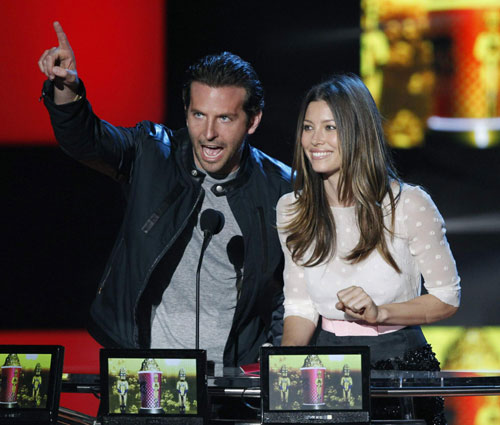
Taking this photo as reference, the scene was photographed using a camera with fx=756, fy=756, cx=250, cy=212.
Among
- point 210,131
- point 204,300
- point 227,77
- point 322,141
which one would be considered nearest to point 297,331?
point 204,300

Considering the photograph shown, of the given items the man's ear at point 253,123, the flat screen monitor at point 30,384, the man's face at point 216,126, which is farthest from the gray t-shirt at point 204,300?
the flat screen monitor at point 30,384

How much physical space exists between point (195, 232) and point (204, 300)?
200mm

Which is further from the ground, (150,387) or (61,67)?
(61,67)

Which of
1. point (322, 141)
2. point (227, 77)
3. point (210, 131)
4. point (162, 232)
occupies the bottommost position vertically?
point (162, 232)

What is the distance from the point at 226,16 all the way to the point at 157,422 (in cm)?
215

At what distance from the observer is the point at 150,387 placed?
4.89ft

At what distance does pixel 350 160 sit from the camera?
6.28ft

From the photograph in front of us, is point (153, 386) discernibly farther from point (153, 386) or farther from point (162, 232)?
point (162, 232)

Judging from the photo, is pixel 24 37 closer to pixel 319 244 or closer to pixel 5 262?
pixel 5 262

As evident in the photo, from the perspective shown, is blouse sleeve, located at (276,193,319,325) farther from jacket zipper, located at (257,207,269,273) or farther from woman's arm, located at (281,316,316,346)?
jacket zipper, located at (257,207,269,273)

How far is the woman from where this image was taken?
1828 millimetres

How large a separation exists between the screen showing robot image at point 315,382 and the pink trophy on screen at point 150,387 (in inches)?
8.7

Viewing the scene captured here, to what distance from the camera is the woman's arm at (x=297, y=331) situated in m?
1.90

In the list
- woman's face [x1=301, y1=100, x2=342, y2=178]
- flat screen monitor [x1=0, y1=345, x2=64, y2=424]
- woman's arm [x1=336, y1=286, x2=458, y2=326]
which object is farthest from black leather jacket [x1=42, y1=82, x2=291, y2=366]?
flat screen monitor [x1=0, y1=345, x2=64, y2=424]
